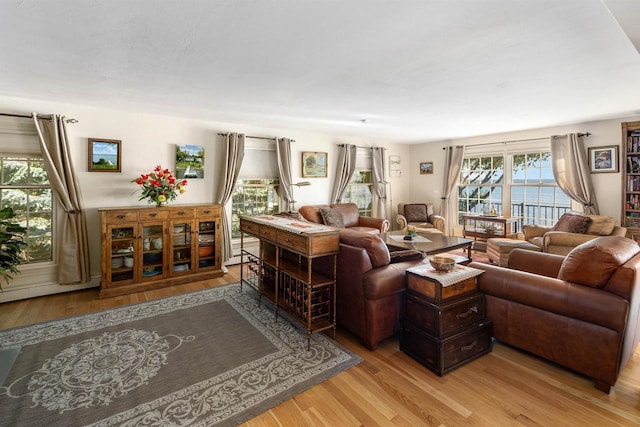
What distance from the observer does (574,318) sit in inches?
83.7

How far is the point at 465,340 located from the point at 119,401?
2500 mm

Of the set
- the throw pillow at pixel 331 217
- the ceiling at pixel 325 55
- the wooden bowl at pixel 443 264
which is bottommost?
the wooden bowl at pixel 443 264

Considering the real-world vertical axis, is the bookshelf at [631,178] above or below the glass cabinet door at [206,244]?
above

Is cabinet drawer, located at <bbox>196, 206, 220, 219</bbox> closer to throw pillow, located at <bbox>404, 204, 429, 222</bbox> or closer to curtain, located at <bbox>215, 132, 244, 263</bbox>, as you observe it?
curtain, located at <bbox>215, 132, 244, 263</bbox>

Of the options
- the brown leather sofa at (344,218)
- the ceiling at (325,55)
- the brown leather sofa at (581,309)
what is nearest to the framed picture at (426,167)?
the brown leather sofa at (344,218)

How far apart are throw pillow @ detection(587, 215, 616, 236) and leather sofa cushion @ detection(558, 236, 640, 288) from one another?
2.82m

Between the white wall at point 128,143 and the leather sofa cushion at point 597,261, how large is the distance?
4680mm

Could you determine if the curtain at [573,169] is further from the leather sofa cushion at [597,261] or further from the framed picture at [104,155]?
the framed picture at [104,155]

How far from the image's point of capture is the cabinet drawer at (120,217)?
12.5 ft

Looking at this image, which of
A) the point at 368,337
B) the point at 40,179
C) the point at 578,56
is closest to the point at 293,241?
the point at 368,337

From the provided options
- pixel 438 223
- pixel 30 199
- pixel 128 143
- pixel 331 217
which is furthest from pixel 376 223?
pixel 30 199

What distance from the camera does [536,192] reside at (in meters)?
6.05

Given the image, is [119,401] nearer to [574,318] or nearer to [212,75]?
[212,75]

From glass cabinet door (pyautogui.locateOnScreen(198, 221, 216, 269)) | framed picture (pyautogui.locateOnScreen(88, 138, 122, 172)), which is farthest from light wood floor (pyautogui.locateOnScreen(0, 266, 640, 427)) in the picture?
framed picture (pyautogui.locateOnScreen(88, 138, 122, 172))
